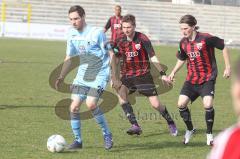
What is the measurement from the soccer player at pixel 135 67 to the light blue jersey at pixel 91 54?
31.2 inches

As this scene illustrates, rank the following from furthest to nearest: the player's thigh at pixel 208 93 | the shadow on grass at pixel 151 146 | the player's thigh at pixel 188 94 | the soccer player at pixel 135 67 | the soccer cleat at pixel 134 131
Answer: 1. the soccer cleat at pixel 134 131
2. the soccer player at pixel 135 67
3. the player's thigh at pixel 188 94
4. the player's thigh at pixel 208 93
5. the shadow on grass at pixel 151 146

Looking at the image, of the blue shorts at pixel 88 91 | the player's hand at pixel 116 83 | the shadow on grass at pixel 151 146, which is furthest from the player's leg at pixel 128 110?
the blue shorts at pixel 88 91

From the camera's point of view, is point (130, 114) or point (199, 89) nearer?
point (199, 89)

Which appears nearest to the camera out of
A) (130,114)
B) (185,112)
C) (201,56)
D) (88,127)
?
(201,56)

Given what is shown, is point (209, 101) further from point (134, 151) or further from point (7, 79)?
point (7, 79)

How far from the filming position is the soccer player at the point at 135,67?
7930mm

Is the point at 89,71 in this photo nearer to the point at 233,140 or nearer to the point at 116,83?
the point at 116,83

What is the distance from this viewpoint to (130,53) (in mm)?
7988

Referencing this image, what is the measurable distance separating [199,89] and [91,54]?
161 centimetres

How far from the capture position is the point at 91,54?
277 inches

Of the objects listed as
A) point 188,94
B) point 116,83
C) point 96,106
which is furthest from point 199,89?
point 96,106

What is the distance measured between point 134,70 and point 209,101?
1398 millimetres

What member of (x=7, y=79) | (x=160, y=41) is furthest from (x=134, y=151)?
(x=160, y=41)

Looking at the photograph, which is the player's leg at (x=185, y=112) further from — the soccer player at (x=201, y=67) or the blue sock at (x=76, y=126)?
the blue sock at (x=76, y=126)
